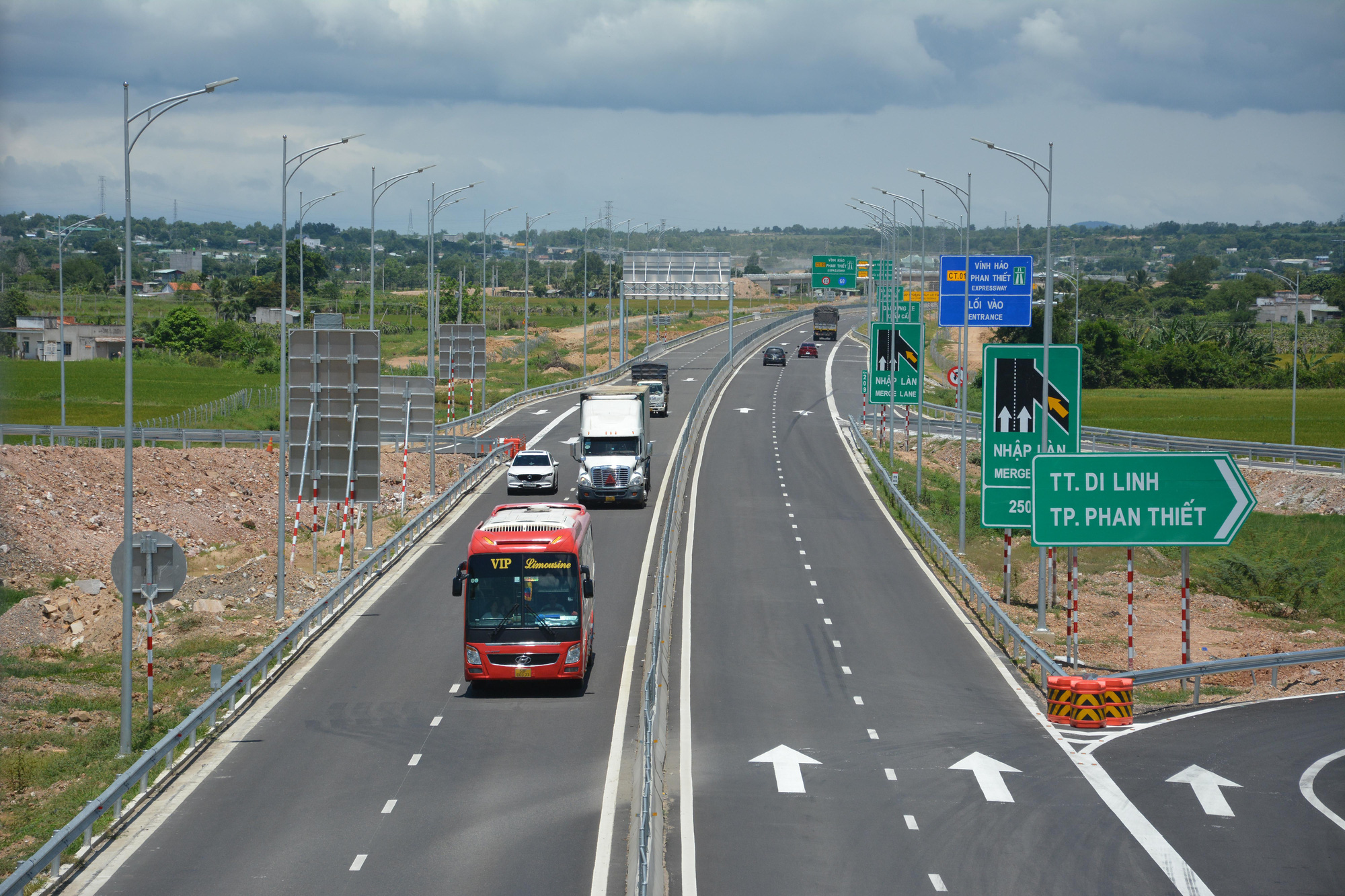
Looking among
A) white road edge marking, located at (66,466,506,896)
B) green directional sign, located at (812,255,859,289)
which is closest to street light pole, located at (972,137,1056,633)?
white road edge marking, located at (66,466,506,896)

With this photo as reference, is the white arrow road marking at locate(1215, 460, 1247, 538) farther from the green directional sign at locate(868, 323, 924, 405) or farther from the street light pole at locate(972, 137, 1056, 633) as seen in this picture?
the green directional sign at locate(868, 323, 924, 405)

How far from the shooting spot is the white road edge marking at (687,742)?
50.6ft

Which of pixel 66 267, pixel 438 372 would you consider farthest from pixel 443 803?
pixel 66 267

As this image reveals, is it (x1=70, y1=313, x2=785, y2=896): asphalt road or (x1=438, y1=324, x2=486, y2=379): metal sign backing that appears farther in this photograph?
(x1=438, y1=324, x2=486, y2=379): metal sign backing

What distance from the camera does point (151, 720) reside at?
2181 cm

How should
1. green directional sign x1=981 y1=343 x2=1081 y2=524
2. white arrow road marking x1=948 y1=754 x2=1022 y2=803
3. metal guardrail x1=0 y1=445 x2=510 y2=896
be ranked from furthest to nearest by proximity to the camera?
green directional sign x1=981 y1=343 x2=1081 y2=524 → white arrow road marking x1=948 y1=754 x2=1022 y2=803 → metal guardrail x1=0 y1=445 x2=510 y2=896

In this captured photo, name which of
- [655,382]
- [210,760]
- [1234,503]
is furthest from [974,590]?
[655,382]

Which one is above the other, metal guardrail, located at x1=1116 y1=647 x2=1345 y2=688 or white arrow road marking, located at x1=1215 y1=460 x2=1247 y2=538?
white arrow road marking, located at x1=1215 y1=460 x2=1247 y2=538

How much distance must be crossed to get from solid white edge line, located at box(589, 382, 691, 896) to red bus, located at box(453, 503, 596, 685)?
1536mm

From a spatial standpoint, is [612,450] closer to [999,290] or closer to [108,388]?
[999,290]

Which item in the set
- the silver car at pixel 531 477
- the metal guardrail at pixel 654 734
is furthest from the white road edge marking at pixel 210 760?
the silver car at pixel 531 477

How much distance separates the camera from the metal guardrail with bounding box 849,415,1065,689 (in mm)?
25422

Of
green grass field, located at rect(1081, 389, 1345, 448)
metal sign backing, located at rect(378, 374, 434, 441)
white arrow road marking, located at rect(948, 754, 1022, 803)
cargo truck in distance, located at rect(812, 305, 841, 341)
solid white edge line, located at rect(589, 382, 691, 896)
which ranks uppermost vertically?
cargo truck in distance, located at rect(812, 305, 841, 341)

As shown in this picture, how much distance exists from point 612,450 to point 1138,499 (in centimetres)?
2184
